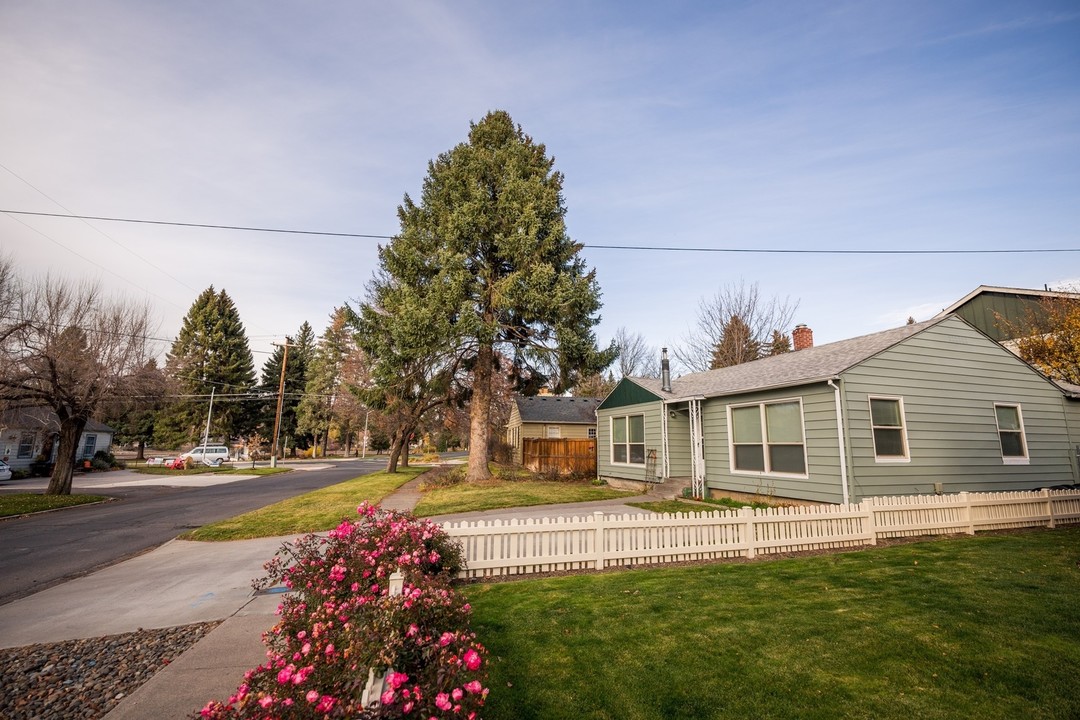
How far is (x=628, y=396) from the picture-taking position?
60.8 ft

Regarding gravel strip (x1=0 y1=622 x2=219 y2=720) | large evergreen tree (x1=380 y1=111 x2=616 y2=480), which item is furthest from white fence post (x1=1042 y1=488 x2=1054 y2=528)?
gravel strip (x1=0 y1=622 x2=219 y2=720)

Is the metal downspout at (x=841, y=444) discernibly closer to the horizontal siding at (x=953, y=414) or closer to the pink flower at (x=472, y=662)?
the horizontal siding at (x=953, y=414)

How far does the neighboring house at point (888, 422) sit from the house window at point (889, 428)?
26 millimetres

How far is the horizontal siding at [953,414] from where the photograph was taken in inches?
431

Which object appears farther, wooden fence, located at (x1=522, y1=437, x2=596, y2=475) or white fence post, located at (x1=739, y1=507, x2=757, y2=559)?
wooden fence, located at (x1=522, y1=437, x2=596, y2=475)

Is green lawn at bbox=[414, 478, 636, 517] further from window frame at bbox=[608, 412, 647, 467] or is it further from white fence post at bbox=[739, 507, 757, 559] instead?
white fence post at bbox=[739, 507, 757, 559]

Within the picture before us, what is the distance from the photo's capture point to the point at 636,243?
16.2 m

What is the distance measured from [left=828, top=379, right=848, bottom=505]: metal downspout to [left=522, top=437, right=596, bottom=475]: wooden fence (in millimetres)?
15372

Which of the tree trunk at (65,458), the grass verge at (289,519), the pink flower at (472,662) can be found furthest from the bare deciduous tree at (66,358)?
the pink flower at (472,662)

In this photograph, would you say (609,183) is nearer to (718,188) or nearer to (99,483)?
(718,188)

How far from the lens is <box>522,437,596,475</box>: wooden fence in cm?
2542

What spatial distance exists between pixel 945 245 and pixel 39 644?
22330mm

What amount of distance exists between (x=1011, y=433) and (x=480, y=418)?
665 inches

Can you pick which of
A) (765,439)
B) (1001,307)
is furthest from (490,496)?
(1001,307)
